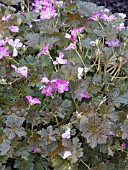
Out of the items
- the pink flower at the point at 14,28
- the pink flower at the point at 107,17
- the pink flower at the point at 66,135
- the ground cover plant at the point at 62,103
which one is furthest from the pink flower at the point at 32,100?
the pink flower at the point at 107,17

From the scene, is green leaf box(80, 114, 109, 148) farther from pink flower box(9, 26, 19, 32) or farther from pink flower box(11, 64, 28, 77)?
pink flower box(9, 26, 19, 32)

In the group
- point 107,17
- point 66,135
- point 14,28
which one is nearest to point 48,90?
point 66,135

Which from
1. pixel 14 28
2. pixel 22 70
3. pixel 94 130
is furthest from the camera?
pixel 14 28

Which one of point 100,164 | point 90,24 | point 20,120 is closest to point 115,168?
point 100,164

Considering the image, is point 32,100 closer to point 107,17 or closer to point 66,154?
point 66,154

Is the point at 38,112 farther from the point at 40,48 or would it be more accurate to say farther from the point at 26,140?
the point at 40,48

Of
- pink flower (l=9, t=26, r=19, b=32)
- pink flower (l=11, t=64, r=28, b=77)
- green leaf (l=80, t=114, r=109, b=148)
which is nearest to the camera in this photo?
green leaf (l=80, t=114, r=109, b=148)


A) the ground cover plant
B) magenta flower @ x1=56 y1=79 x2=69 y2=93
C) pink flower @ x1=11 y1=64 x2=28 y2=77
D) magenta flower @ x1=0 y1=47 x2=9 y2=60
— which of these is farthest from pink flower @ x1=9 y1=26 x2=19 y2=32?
magenta flower @ x1=56 y1=79 x2=69 y2=93

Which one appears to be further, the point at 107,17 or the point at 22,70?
the point at 107,17
